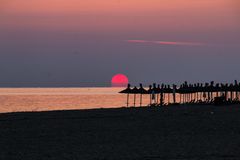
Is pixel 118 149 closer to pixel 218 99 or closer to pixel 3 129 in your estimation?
pixel 3 129

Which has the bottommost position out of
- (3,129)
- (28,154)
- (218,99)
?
(28,154)

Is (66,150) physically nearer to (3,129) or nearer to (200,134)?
(200,134)

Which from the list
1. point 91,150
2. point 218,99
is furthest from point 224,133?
point 218,99

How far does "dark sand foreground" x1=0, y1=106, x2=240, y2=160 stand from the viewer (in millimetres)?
18766

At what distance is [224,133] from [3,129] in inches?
381

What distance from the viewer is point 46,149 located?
20219 millimetres

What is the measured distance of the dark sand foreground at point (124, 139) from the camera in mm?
18766

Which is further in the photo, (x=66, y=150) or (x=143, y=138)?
(x=143, y=138)

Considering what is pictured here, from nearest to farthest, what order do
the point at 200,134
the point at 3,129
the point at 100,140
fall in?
1. the point at 100,140
2. the point at 200,134
3. the point at 3,129

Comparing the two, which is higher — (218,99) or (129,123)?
(218,99)

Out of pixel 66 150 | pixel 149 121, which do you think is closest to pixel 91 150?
pixel 66 150

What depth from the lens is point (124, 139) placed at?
75.9ft

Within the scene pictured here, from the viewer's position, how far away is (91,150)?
19.9 m

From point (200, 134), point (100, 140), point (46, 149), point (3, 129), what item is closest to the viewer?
point (46, 149)
